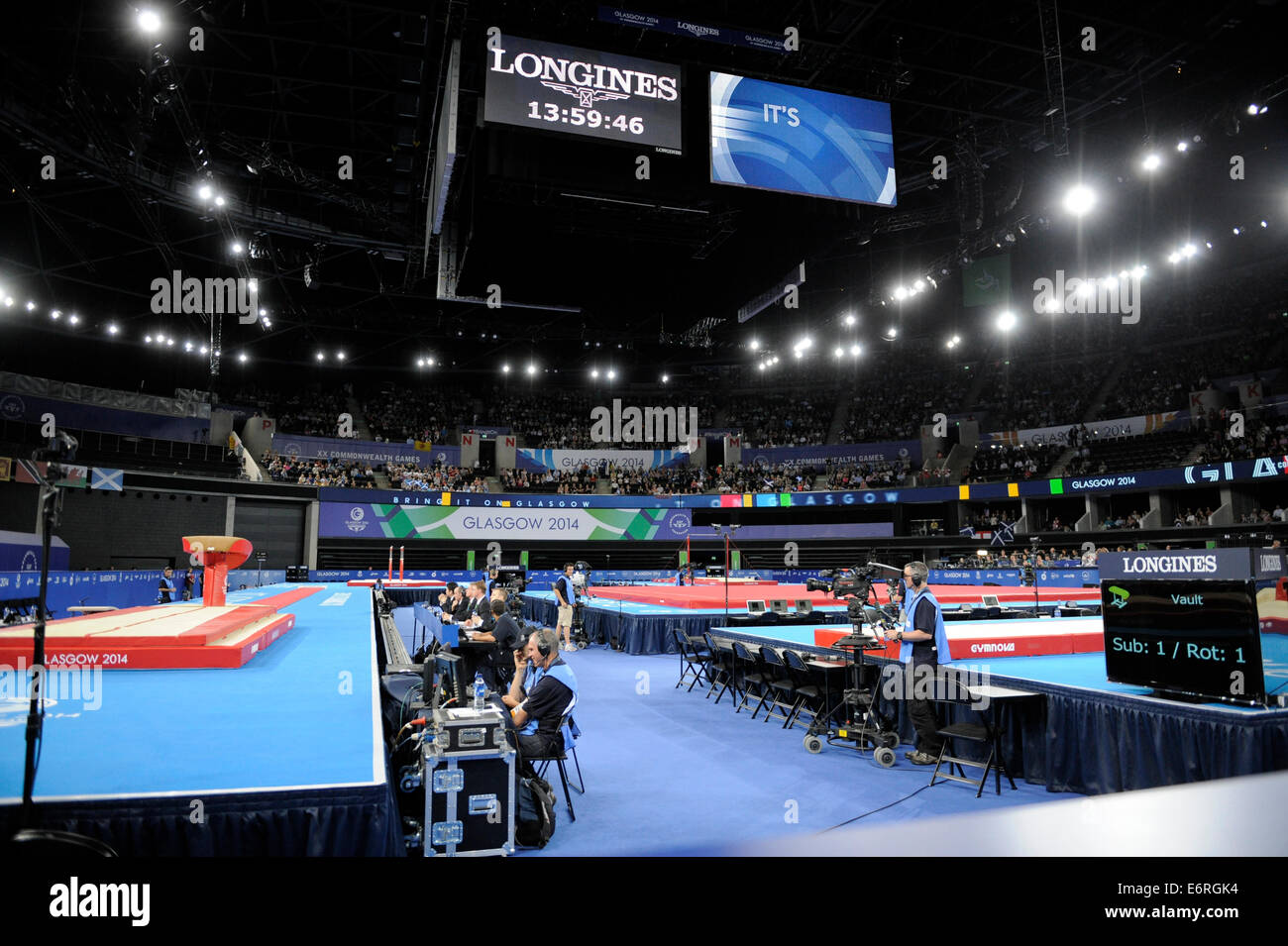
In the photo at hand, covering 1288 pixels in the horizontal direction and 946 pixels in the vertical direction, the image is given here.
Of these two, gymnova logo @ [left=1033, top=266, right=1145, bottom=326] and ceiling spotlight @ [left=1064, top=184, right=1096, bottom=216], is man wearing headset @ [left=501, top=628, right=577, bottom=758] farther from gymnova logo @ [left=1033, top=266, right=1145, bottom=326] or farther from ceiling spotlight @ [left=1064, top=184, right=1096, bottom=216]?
gymnova logo @ [left=1033, top=266, right=1145, bottom=326]

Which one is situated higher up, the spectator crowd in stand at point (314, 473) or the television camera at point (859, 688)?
the spectator crowd in stand at point (314, 473)

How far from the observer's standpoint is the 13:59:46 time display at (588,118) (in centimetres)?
867

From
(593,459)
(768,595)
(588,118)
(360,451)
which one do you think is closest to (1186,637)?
(588,118)

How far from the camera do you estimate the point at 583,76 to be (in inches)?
349

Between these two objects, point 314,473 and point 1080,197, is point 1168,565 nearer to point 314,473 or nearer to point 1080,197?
point 1080,197

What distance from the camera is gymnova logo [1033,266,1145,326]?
24828 millimetres

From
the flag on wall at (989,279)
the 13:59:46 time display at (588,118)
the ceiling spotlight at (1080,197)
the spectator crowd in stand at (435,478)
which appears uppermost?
the flag on wall at (989,279)

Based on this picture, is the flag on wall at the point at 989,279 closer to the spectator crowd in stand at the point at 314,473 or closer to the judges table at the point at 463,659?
the judges table at the point at 463,659

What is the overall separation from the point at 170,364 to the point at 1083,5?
105 feet

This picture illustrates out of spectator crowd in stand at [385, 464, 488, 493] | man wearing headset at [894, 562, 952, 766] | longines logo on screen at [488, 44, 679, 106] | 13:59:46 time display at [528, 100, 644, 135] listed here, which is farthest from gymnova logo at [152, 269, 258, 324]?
man wearing headset at [894, 562, 952, 766]

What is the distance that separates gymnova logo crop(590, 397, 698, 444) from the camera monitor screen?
30.3 m

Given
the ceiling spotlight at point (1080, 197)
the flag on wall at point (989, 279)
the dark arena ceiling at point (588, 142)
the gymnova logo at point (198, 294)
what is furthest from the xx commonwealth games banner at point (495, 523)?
the ceiling spotlight at point (1080, 197)

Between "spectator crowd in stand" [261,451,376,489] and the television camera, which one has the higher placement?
"spectator crowd in stand" [261,451,376,489]

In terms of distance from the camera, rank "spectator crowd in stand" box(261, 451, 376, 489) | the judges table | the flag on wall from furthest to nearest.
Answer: "spectator crowd in stand" box(261, 451, 376, 489) < the flag on wall < the judges table
